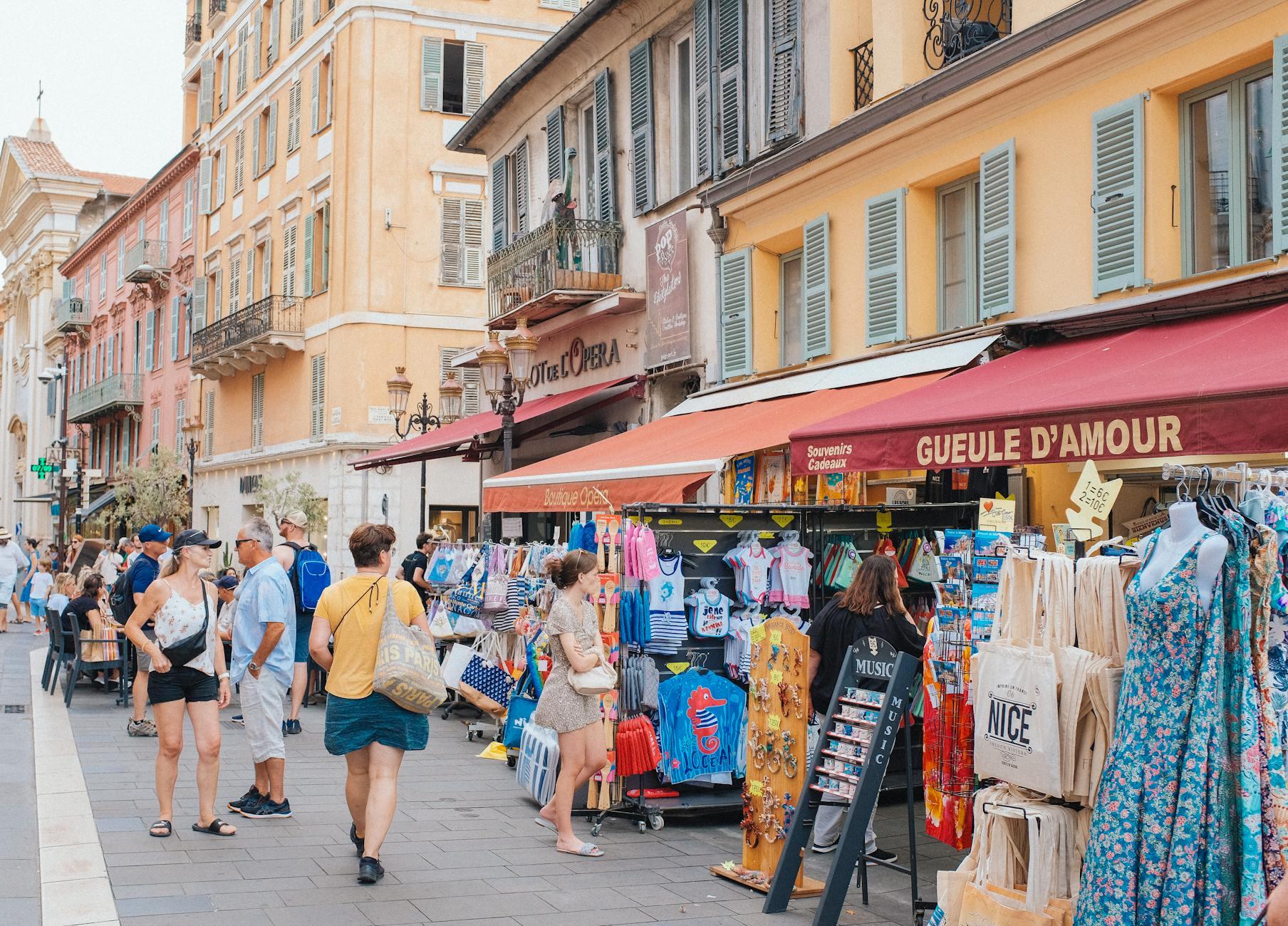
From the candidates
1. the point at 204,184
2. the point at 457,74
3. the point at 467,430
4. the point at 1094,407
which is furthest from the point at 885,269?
the point at 204,184

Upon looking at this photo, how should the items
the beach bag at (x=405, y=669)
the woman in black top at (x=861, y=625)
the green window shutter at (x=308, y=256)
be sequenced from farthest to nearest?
the green window shutter at (x=308, y=256) → the woman in black top at (x=861, y=625) → the beach bag at (x=405, y=669)

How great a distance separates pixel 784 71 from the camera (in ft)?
45.1

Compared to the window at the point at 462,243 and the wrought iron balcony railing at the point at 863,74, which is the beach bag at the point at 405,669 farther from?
the window at the point at 462,243

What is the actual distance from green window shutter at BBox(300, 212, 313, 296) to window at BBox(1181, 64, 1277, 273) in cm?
2541

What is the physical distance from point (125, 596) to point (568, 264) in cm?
778

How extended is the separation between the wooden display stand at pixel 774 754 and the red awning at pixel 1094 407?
5.15ft

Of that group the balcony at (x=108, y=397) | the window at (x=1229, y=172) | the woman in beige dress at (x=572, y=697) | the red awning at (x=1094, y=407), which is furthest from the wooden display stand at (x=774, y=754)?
the balcony at (x=108, y=397)

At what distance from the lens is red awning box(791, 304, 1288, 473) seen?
6316 mm

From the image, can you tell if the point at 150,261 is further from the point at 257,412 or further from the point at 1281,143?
the point at 1281,143

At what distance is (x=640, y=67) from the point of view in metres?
16.7

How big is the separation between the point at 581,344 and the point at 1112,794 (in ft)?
46.1

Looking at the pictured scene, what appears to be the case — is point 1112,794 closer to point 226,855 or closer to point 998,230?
point 226,855

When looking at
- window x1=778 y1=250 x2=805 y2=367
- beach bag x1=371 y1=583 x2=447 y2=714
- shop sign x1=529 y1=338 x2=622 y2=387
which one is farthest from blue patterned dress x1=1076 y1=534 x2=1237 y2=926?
shop sign x1=529 y1=338 x2=622 y2=387

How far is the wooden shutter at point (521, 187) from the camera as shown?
2092 centimetres
